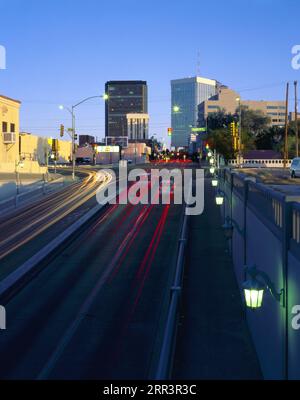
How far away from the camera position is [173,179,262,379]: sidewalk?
12.7 meters

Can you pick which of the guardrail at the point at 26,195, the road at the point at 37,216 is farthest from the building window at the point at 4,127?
the road at the point at 37,216

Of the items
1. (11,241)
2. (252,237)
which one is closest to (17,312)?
(252,237)

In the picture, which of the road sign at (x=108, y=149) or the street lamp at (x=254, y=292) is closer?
the street lamp at (x=254, y=292)

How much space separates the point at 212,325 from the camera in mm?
15969

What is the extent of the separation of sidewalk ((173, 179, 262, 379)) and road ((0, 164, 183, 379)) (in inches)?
31.1

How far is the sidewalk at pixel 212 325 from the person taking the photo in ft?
41.7

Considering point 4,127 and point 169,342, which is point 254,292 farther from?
point 4,127

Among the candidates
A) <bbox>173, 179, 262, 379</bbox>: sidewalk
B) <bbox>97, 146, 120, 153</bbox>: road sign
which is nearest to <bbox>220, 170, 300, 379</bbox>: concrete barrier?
<bbox>173, 179, 262, 379</bbox>: sidewalk

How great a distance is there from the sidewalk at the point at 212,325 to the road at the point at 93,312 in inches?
31.1

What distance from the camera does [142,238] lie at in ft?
95.1

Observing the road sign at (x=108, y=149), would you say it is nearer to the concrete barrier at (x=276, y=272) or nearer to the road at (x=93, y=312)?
the road at (x=93, y=312)

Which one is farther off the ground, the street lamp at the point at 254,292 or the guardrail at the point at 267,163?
the guardrail at the point at 267,163
